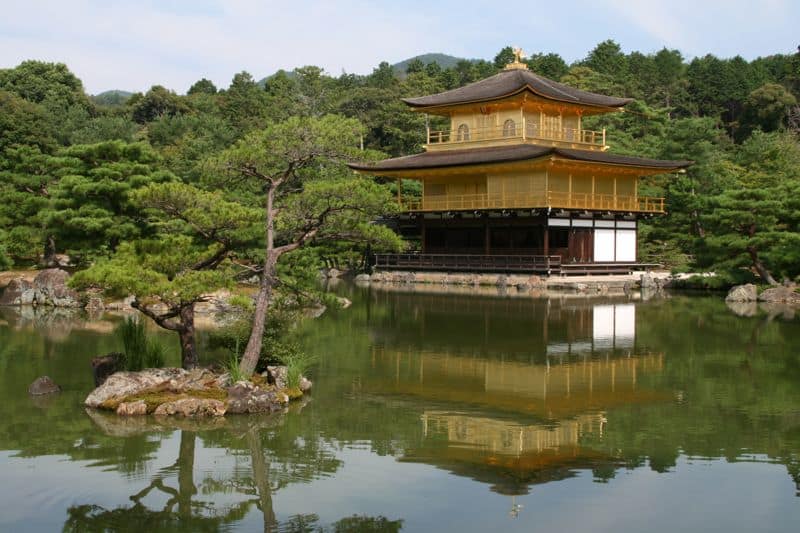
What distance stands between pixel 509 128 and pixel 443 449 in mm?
31297

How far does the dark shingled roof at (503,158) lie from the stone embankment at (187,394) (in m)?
22.7

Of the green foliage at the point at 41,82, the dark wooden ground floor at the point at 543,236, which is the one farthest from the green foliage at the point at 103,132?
the green foliage at the point at 41,82

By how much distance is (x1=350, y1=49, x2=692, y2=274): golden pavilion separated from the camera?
35.7 meters

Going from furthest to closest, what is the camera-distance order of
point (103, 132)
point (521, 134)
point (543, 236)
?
point (103, 132) → point (521, 134) → point (543, 236)

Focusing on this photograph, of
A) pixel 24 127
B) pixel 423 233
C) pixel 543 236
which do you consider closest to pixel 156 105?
pixel 24 127

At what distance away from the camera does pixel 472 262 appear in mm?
36344

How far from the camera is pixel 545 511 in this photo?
7434 mm

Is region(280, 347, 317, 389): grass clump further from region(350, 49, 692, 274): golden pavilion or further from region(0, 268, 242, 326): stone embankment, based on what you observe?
region(350, 49, 692, 274): golden pavilion

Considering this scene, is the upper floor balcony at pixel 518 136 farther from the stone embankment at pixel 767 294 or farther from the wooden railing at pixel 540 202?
the stone embankment at pixel 767 294

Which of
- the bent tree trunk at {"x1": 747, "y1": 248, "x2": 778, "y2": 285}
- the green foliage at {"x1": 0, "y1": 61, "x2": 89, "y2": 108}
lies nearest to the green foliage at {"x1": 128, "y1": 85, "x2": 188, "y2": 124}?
the green foliage at {"x1": 0, "y1": 61, "x2": 89, "y2": 108}

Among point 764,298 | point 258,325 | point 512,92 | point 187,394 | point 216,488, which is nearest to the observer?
point 216,488

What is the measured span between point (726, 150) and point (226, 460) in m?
56.3

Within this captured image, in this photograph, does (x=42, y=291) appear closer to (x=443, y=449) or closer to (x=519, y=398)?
(x=519, y=398)

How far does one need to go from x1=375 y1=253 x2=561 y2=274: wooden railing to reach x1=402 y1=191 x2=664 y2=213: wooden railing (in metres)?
1.95
